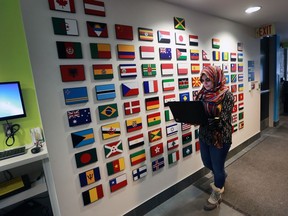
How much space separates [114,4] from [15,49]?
89 cm

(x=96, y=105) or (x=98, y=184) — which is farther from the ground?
(x=96, y=105)

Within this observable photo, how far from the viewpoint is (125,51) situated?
5.23 feet

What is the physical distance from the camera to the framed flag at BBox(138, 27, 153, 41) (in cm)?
168

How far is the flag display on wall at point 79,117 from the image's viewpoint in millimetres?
1364

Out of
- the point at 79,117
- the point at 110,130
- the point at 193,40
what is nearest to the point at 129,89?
the point at 110,130

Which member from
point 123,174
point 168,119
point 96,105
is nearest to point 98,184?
point 123,174

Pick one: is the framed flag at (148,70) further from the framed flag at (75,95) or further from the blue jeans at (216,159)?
the blue jeans at (216,159)

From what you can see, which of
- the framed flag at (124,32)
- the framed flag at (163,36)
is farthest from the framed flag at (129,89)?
the framed flag at (163,36)

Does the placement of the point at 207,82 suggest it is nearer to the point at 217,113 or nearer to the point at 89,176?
the point at 217,113

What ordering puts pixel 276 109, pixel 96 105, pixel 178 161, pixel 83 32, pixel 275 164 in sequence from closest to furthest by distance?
pixel 83 32 → pixel 96 105 → pixel 178 161 → pixel 275 164 → pixel 276 109

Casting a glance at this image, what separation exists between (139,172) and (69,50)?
1289 mm

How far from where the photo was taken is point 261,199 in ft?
6.20

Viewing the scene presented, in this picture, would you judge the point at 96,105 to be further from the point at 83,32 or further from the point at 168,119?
the point at 168,119

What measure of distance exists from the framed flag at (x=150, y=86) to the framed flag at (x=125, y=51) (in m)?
0.29
